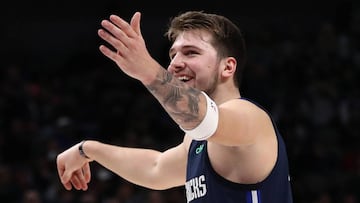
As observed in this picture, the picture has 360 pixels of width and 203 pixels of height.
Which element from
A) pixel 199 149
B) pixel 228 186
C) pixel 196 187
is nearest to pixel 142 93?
pixel 199 149

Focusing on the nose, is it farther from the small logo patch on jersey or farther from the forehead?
the small logo patch on jersey

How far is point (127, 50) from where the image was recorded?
8.30ft

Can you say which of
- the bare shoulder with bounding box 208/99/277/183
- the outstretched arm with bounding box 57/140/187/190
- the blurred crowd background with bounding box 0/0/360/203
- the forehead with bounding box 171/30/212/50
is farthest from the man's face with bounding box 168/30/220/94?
the blurred crowd background with bounding box 0/0/360/203

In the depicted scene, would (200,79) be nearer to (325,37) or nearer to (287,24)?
(325,37)

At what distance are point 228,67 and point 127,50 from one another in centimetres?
84

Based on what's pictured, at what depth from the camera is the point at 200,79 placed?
10.3 feet

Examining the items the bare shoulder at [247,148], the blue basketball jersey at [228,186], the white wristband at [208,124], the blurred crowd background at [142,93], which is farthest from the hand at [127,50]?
the blurred crowd background at [142,93]

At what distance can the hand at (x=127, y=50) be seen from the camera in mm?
2508

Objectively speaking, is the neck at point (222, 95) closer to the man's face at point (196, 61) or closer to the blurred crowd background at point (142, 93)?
the man's face at point (196, 61)

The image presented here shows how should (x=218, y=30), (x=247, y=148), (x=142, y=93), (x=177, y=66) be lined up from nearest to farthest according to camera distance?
(x=247, y=148) → (x=177, y=66) → (x=218, y=30) → (x=142, y=93)

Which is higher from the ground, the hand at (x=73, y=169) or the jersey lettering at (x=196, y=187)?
the hand at (x=73, y=169)

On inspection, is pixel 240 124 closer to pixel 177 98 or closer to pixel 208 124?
pixel 208 124

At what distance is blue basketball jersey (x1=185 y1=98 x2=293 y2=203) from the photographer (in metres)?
3.04

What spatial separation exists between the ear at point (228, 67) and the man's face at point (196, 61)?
0.14 feet
